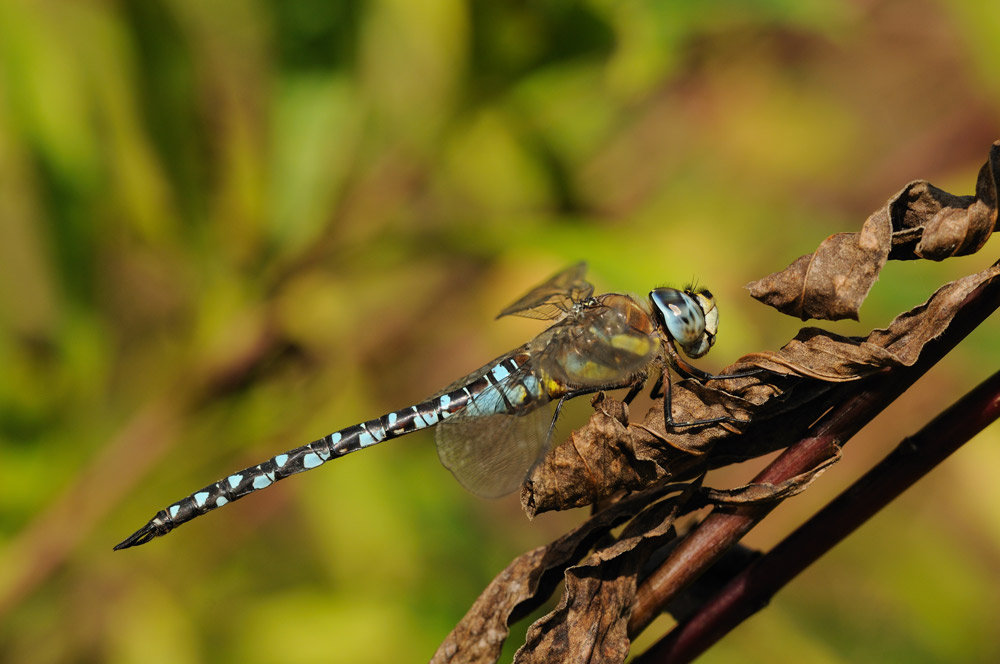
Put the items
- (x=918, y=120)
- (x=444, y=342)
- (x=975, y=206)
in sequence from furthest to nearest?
(x=918, y=120) → (x=444, y=342) → (x=975, y=206)

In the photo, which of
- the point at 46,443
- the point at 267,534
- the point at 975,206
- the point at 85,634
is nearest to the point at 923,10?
the point at 975,206

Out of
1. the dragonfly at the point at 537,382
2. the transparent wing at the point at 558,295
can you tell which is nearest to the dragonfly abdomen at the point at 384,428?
the dragonfly at the point at 537,382

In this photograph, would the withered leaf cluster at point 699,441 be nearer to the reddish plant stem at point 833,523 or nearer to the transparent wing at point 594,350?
the reddish plant stem at point 833,523

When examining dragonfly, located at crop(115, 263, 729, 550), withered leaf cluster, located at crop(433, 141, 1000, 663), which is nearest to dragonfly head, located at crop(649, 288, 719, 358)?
dragonfly, located at crop(115, 263, 729, 550)

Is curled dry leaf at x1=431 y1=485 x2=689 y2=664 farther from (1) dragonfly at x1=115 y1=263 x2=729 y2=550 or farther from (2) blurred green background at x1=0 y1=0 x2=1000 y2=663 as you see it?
(2) blurred green background at x1=0 y1=0 x2=1000 y2=663

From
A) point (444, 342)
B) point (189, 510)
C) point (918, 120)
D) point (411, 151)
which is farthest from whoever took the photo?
point (918, 120)

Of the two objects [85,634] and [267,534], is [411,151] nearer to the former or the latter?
[267,534]

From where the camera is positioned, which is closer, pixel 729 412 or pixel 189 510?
pixel 729 412

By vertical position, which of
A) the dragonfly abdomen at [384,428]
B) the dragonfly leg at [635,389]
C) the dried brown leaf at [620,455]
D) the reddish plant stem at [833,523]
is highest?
the dragonfly abdomen at [384,428]
